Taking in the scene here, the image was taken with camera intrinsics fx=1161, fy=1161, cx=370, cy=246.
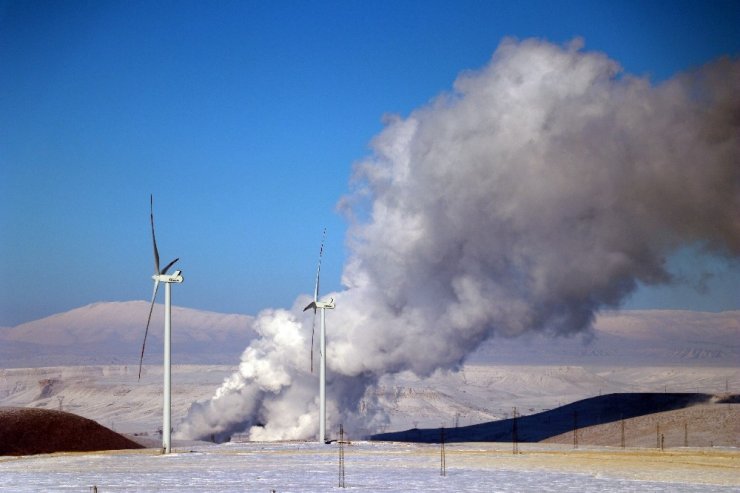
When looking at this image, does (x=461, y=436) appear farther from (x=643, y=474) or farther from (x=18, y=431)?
(x=643, y=474)

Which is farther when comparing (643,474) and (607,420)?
(607,420)

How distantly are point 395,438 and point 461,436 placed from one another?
42.6ft

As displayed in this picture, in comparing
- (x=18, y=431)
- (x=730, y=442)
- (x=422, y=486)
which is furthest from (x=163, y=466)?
(x=730, y=442)

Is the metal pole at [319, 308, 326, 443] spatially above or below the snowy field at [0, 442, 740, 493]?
above

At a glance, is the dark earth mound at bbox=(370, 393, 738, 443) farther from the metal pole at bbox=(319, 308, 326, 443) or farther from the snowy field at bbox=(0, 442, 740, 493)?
the snowy field at bbox=(0, 442, 740, 493)

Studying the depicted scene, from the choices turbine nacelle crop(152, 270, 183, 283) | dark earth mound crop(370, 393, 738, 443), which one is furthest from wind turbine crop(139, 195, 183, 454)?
dark earth mound crop(370, 393, 738, 443)

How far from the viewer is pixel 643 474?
210ft

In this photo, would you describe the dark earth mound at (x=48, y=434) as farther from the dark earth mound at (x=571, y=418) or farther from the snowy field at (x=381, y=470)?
the dark earth mound at (x=571, y=418)

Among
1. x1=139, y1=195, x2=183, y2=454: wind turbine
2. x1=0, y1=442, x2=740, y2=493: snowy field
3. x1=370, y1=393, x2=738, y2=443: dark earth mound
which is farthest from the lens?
x1=370, y1=393, x2=738, y2=443: dark earth mound

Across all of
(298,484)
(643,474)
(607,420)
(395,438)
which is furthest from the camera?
(395,438)

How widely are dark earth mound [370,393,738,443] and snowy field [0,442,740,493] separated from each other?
6765 centimetres

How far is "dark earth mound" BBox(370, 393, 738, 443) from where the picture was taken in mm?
155000

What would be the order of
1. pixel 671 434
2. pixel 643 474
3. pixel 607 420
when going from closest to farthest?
pixel 643 474
pixel 671 434
pixel 607 420

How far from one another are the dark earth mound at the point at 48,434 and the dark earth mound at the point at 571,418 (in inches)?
2101
